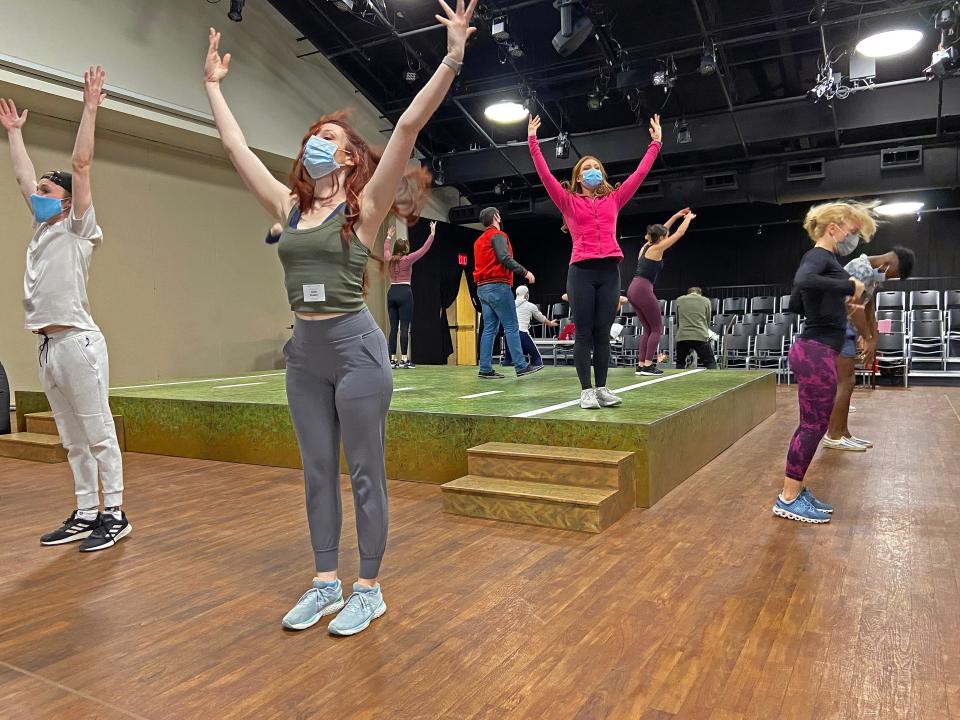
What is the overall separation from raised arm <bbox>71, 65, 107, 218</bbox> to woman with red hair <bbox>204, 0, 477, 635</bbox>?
89 centimetres

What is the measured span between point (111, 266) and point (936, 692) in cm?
881

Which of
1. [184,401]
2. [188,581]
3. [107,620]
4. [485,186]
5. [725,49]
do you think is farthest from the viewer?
[485,186]

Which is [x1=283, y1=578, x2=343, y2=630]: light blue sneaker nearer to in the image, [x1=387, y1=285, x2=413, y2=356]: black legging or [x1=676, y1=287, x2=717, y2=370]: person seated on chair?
[x1=387, y1=285, x2=413, y2=356]: black legging

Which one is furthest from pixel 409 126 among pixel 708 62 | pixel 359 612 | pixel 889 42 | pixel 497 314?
pixel 708 62

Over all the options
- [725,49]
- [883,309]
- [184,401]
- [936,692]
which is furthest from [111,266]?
[883,309]

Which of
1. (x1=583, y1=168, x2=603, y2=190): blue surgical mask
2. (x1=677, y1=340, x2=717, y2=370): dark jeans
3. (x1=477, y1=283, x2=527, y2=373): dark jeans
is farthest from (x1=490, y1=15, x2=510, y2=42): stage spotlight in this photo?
(x1=583, y1=168, x2=603, y2=190): blue surgical mask

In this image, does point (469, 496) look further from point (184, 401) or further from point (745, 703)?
point (184, 401)

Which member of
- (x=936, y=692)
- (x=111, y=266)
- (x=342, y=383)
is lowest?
(x=936, y=692)

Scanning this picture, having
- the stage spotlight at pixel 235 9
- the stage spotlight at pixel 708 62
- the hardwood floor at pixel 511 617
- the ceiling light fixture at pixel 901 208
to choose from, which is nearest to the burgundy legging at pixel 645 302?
the hardwood floor at pixel 511 617

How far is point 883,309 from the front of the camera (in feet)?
36.4

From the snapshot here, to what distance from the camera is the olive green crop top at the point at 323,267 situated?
Answer: 1765 mm

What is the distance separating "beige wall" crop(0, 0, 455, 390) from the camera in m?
7.20

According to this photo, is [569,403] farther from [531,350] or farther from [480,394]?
[531,350]

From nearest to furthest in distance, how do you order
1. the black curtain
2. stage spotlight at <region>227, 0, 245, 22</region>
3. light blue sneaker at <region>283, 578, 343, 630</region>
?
light blue sneaker at <region>283, 578, 343, 630</region> < stage spotlight at <region>227, 0, 245, 22</region> < the black curtain
